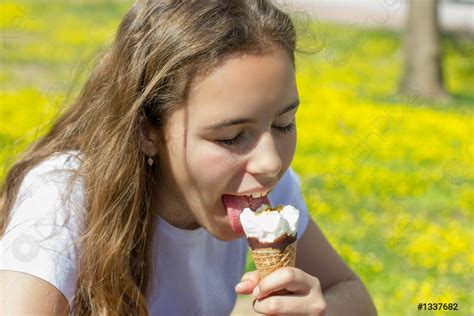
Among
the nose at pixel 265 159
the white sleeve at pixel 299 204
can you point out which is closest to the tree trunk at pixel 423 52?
the white sleeve at pixel 299 204

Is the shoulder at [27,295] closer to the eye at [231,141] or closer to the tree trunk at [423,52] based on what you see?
the eye at [231,141]

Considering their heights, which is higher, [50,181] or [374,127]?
[50,181]

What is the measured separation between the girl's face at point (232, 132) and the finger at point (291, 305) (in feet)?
0.77

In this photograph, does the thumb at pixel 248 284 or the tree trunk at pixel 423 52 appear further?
the tree trunk at pixel 423 52

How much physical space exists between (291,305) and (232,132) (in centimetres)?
39

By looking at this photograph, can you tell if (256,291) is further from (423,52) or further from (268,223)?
(423,52)

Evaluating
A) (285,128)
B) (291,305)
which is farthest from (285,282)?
(285,128)

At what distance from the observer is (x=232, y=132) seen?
75.9 inches

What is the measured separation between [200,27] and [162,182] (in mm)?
388

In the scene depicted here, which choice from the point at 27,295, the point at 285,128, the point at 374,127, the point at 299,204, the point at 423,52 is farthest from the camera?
the point at 423,52

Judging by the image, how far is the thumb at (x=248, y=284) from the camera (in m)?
1.87

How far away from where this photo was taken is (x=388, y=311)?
3637 millimetres

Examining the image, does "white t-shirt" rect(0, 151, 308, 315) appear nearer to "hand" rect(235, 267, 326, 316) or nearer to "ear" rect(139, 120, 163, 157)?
"ear" rect(139, 120, 163, 157)

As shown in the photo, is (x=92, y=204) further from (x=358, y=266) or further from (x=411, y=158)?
(x=411, y=158)
